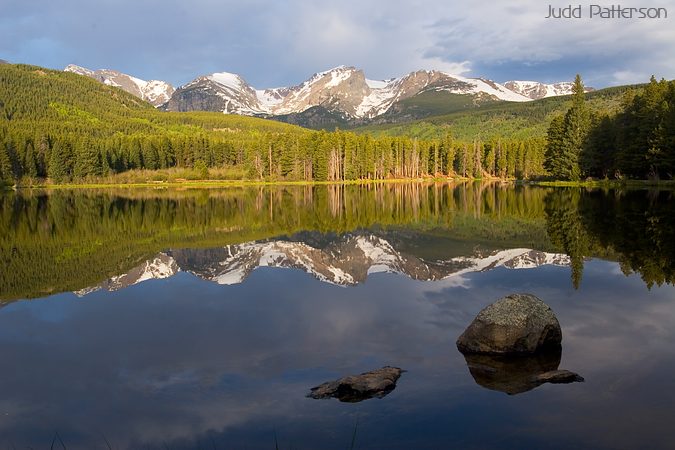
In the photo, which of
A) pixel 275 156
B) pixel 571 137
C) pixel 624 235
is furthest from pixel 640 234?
pixel 275 156

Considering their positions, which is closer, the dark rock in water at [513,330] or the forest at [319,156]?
the dark rock in water at [513,330]

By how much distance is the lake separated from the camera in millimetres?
10234

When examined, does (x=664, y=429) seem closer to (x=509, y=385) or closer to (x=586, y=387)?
(x=586, y=387)

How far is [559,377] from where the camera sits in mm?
12203

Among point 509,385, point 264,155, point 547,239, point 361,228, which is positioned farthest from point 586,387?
point 264,155

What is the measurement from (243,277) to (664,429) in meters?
19.7

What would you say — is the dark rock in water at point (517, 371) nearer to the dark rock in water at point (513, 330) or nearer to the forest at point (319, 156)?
the dark rock in water at point (513, 330)

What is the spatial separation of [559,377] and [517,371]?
996 millimetres

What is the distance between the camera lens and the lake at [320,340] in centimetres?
1023

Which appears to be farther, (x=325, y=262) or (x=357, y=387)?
(x=325, y=262)

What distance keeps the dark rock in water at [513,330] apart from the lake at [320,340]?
2.14 feet

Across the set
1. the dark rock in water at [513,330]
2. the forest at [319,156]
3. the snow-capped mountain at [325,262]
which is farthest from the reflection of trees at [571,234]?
the forest at [319,156]

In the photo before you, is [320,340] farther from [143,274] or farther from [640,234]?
[640,234]

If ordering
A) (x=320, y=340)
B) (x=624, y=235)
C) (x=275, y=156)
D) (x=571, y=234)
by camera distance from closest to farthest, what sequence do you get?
(x=320, y=340)
(x=624, y=235)
(x=571, y=234)
(x=275, y=156)
